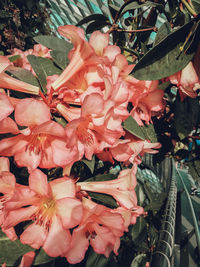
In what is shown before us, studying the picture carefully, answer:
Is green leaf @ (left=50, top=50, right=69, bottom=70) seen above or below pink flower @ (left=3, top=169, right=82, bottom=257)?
above

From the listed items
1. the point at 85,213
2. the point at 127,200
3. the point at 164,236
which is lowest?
the point at 164,236

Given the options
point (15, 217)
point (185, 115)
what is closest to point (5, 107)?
point (15, 217)

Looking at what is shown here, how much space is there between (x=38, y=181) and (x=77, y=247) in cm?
21

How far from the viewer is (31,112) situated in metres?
0.42

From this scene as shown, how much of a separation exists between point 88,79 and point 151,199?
6.05ft

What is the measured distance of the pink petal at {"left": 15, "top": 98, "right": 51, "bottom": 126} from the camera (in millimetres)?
419

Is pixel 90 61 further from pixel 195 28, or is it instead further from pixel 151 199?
pixel 151 199

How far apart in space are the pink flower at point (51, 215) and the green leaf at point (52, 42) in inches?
16.7

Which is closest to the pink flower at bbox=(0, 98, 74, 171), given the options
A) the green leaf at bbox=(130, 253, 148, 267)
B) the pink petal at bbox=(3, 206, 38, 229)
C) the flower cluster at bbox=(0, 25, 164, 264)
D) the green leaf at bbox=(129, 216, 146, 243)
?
the flower cluster at bbox=(0, 25, 164, 264)

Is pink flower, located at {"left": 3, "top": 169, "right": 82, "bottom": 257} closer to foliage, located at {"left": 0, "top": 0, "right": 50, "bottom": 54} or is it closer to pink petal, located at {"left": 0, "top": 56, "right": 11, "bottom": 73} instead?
pink petal, located at {"left": 0, "top": 56, "right": 11, "bottom": 73}

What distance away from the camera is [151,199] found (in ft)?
6.76

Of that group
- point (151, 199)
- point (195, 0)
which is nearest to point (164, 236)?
point (151, 199)

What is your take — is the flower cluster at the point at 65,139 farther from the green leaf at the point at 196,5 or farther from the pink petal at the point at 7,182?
the green leaf at the point at 196,5

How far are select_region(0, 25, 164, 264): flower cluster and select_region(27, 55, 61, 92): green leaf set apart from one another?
6cm
